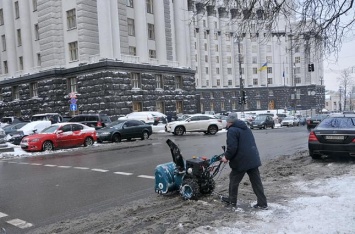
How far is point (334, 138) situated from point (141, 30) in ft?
112

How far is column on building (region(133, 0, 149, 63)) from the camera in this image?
1640 inches

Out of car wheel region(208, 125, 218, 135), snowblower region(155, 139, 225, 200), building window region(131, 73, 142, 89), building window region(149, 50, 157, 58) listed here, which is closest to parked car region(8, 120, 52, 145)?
car wheel region(208, 125, 218, 135)

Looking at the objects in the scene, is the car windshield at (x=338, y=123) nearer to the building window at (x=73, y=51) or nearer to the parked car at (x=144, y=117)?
the parked car at (x=144, y=117)

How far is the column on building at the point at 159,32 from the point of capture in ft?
145

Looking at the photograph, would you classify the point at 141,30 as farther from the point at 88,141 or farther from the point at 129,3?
the point at 88,141

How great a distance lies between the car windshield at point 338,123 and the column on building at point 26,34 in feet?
134

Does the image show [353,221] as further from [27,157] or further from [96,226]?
[27,157]

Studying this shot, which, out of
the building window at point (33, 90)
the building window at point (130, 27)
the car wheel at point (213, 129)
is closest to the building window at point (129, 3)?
the building window at point (130, 27)

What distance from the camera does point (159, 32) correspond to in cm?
4422

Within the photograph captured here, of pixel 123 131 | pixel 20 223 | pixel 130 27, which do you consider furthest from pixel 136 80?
pixel 20 223

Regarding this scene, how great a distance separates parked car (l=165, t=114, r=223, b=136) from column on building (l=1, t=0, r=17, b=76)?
99.7ft

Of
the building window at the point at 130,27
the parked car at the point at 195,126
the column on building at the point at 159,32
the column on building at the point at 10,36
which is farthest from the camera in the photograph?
the column on building at the point at 10,36

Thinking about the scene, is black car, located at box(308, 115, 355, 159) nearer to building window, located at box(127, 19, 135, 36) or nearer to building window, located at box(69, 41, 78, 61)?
building window, located at box(127, 19, 135, 36)

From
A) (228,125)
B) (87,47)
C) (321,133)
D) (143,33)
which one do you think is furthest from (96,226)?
Answer: (143,33)
